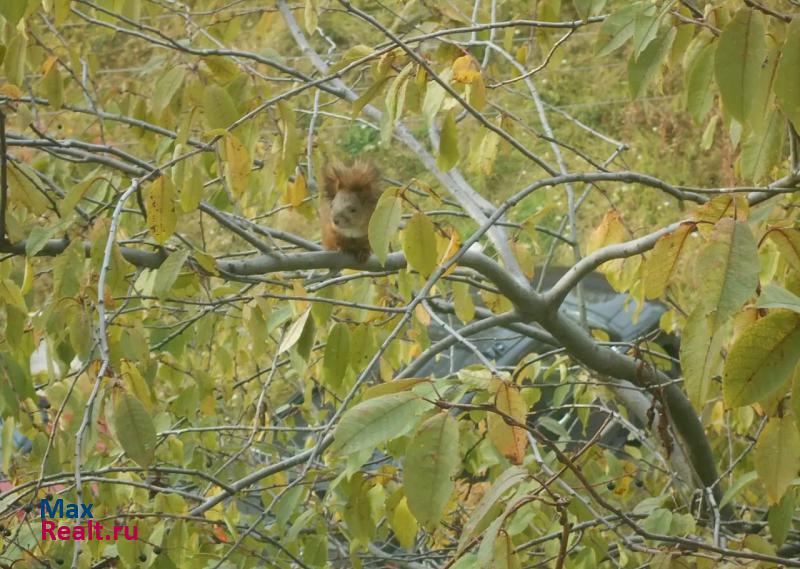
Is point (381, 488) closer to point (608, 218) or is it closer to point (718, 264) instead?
point (608, 218)

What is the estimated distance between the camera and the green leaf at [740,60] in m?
1.20

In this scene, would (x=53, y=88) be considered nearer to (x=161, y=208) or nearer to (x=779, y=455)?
(x=161, y=208)

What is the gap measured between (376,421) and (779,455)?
1.75 feet

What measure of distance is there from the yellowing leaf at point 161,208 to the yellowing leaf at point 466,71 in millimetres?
617

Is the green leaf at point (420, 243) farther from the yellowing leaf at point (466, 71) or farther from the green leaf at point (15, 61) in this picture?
the green leaf at point (15, 61)

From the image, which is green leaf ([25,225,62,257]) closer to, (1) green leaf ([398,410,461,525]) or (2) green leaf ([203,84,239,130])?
(2) green leaf ([203,84,239,130])

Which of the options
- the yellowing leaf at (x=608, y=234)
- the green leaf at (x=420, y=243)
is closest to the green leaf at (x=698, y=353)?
the green leaf at (x=420, y=243)

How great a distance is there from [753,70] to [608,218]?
1.33 m

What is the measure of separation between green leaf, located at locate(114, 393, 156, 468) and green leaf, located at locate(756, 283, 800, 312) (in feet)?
2.72

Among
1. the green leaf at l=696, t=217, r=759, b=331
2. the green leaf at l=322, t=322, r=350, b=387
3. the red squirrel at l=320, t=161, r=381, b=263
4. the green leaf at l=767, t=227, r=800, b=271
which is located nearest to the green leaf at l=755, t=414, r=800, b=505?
the green leaf at l=767, t=227, r=800, b=271

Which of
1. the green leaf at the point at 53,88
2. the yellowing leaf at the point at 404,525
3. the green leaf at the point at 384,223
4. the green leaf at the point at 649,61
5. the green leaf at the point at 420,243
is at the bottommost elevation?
the yellowing leaf at the point at 404,525

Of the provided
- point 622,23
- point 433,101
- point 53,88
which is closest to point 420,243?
point 433,101

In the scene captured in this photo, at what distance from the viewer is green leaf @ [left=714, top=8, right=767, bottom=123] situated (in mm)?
1196

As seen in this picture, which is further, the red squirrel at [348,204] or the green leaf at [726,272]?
the red squirrel at [348,204]
